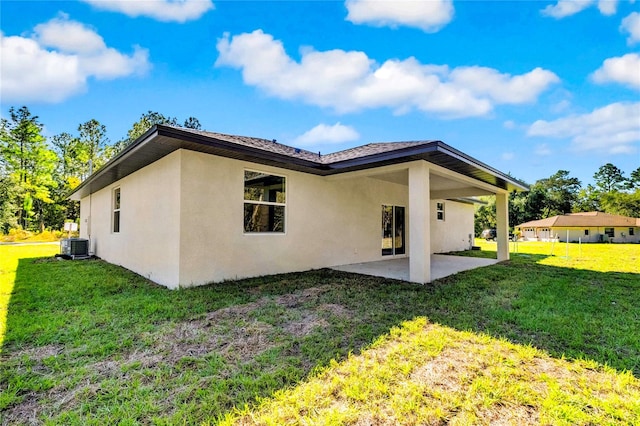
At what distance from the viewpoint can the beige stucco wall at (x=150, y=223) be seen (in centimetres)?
595

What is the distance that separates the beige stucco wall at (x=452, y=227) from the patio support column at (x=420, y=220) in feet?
24.0

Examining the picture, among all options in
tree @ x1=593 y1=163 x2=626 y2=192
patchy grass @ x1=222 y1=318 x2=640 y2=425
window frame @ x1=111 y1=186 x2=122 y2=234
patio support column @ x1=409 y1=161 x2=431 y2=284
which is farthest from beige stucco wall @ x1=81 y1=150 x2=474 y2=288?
tree @ x1=593 y1=163 x2=626 y2=192

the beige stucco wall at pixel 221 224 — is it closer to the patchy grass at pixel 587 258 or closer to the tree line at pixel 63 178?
the patchy grass at pixel 587 258

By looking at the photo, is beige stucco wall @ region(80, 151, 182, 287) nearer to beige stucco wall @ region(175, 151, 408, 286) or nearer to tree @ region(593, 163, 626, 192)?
beige stucco wall @ region(175, 151, 408, 286)

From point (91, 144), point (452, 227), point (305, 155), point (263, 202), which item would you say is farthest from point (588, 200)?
point (91, 144)

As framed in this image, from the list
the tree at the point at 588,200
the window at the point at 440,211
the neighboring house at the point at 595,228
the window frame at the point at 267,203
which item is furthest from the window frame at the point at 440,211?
the tree at the point at 588,200

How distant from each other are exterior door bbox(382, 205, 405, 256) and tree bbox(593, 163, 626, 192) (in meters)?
52.6

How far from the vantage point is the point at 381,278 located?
278 inches

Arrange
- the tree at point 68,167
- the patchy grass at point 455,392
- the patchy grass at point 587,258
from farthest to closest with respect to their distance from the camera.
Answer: the tree at point 68,167
the patchy grass at point 587,258
the patchy grass at point 455,392

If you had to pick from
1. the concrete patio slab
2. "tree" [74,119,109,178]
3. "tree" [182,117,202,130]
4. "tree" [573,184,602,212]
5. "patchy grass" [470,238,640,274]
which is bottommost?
"patchy grass" [470,238,640,274]

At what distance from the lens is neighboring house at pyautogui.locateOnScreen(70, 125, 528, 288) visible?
5.91 metres

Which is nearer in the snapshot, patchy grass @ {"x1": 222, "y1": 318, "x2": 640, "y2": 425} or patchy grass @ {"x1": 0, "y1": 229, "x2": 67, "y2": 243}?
patchy grass @ {"x1": 222, "y1": 318, "x2": 640, "y2": 425}

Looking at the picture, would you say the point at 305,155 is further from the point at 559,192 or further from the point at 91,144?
the point at 559,192

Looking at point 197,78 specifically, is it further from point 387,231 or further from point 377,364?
point 377,364
